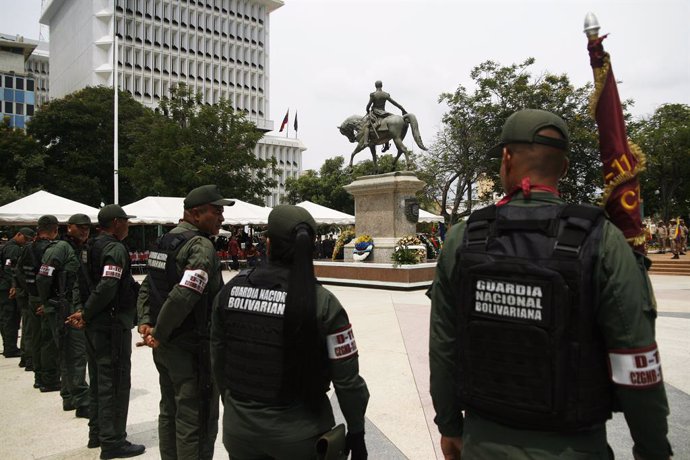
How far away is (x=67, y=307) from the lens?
5.60m

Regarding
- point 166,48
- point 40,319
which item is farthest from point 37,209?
point 166,48

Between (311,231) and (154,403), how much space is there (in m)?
3.95

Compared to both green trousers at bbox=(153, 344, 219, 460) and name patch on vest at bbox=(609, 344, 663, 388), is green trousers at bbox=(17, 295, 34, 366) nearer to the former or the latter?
green trousers at bbox=(153, 344, 219, 460)

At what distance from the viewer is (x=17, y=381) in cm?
661

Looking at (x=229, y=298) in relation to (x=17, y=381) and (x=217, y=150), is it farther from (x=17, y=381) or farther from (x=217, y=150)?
(x=217, y=150)

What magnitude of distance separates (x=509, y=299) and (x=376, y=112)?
15866 mm

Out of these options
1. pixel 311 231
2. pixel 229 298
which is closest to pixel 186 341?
pixel 229 298

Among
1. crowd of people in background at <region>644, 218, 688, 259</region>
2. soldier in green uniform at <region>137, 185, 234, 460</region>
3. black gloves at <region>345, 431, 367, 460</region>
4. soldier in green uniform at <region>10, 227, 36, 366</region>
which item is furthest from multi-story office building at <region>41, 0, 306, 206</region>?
black gloves at <region>345, 431, 367, 460</region>

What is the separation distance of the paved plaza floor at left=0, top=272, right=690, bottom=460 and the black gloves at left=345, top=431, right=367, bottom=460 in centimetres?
182

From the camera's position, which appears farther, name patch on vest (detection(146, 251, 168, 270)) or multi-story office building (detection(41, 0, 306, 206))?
multi-story office building (detection(41, 0, 306, 206))

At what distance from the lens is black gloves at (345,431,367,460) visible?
2264mm

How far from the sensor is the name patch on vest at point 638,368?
1654 millimetres

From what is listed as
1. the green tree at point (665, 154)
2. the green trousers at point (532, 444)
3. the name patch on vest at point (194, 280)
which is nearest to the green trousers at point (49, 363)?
the name patch on vest at point (194, 280)

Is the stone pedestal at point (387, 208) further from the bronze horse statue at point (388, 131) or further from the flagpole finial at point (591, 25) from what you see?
the flagpole finial at point (591, 25)
